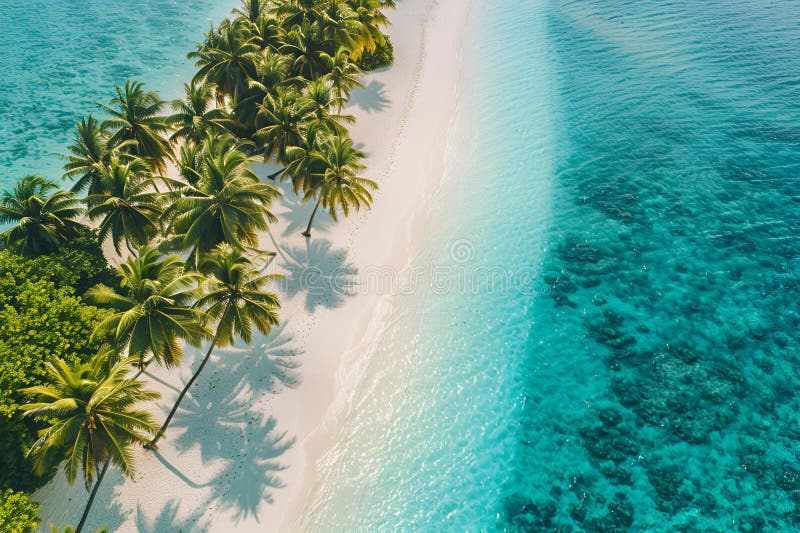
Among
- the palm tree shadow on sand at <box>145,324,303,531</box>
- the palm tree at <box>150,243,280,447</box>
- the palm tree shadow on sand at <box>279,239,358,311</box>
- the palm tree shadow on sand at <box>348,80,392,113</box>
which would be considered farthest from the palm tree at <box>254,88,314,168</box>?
the palm tree shadow on sand at <box>145,324,303,531</box>

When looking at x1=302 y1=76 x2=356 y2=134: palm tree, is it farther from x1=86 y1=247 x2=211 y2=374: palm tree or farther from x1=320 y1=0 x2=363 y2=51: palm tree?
x1=86 y1=247 x2=211 y2=374: palm tree

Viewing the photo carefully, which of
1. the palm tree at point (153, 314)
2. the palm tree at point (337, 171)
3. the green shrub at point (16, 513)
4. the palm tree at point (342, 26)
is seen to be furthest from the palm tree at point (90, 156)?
the palm tree at point (342, 26)

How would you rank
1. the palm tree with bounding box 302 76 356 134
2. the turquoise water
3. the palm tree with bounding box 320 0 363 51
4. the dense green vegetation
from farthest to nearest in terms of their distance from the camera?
the turquoise water, the palm tree with bounding box 320 0 363 51, the palm tree with bounding box 302 76 356 134, the dense green vegetation

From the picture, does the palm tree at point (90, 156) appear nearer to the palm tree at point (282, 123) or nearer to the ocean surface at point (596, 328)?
the palm tree at point (282, 123)

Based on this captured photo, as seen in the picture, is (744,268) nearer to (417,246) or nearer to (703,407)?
(703,407)

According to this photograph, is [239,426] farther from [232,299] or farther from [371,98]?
[371,98]

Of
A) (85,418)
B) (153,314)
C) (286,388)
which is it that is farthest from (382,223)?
(85,418)
